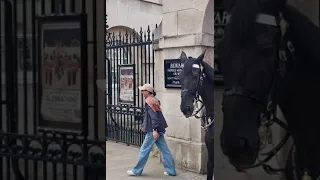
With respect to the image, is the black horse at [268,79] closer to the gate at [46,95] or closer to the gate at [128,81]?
the gate at [46,95]

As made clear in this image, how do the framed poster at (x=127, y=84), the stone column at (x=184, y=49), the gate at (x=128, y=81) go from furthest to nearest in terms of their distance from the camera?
the framed poster at (x=127, y=84)
the gate at (x=128, y=81)
the stone column at (x=184, y=49)

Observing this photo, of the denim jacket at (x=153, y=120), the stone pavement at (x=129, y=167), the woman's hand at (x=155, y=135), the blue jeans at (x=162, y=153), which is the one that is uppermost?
the denim jacket at (x=153, y=120)

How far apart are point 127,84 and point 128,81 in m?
0.08

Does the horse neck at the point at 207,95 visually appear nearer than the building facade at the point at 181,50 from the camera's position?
Yes

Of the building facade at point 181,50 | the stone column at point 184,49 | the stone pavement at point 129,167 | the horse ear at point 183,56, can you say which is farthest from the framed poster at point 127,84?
the horse ear at point 183,56

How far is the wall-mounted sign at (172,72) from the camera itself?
7074 millimetres

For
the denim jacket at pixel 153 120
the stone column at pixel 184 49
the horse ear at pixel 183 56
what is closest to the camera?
the horse ear at pixel 183 56

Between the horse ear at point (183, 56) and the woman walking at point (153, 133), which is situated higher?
the horse ear at point (183, 56)

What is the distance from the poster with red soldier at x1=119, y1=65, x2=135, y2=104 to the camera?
372 inches

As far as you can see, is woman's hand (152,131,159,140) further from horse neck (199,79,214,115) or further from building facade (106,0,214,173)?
horse neck (199,79,214,115)

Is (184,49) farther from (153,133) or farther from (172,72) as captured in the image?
(153,133)

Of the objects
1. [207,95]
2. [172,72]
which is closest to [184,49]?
[172,72]

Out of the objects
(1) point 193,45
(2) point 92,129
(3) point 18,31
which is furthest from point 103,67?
(1) point 193,45

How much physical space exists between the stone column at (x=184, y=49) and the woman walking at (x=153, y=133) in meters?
0.45
